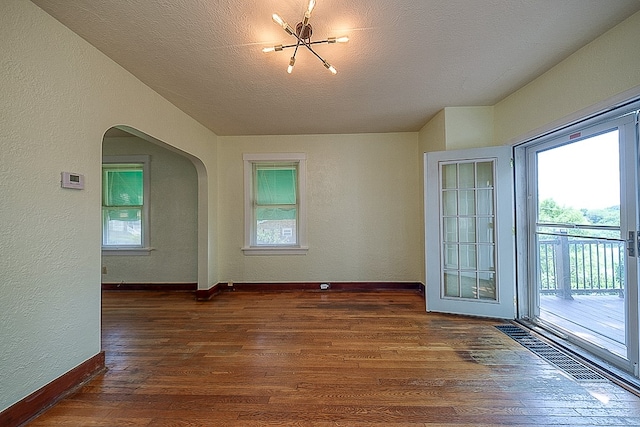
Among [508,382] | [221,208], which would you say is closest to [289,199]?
[221,208]

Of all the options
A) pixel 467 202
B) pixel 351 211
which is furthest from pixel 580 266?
pixel 351 211

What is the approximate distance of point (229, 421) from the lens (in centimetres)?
178

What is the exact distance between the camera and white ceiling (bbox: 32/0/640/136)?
74.1 inches

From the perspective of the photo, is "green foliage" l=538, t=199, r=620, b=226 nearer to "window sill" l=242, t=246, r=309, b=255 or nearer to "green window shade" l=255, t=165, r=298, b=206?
"window sill" l=242, t=246, r=309, b=255

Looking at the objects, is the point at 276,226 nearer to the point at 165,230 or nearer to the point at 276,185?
the point at 276,185

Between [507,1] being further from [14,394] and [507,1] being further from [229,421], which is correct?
[14,394]

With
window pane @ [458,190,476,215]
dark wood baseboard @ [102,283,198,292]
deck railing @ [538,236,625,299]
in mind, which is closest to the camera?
deck railing @ [538,236,625,299]


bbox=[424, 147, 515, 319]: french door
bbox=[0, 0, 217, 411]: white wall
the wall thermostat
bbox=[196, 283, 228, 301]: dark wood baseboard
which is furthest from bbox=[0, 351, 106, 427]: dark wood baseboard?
bbox=[424, 147, 515, 319]: french door

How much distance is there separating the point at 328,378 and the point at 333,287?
8.52 feet

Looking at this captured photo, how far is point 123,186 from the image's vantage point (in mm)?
4988

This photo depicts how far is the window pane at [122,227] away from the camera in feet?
16.3

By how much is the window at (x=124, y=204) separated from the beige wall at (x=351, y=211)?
60.3 inches

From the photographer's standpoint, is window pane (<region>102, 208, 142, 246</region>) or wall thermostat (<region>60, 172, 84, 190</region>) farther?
window pane (<region>102, 208, 142, 246</region>)

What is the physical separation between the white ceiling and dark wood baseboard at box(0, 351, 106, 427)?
2.44 m
